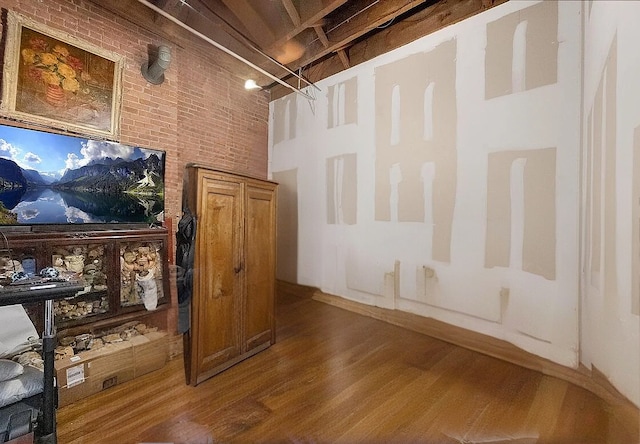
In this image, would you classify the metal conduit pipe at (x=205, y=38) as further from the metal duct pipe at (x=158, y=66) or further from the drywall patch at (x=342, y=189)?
the drywall patch at (x=342, y=189)

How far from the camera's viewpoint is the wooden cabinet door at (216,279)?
76.5 inches

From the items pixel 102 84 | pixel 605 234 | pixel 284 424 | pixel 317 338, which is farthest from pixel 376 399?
pixel 102 84

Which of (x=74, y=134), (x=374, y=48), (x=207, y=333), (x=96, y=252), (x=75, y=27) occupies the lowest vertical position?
(x=207, y=333)

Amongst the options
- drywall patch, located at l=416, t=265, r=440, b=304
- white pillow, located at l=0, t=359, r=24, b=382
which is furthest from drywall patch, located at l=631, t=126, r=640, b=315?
white pillow, located at l=0, t=359, r=24, b=382

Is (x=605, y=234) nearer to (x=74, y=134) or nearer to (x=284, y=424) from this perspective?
(x=284, y=424)

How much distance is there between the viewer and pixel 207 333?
6.61 feet

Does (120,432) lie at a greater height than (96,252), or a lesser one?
lesser

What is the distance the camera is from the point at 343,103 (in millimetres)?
3234

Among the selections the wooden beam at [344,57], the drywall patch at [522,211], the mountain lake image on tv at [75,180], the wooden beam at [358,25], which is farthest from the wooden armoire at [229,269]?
the drywall patch at [522,211]

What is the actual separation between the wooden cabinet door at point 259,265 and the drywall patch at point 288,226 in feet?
3.79

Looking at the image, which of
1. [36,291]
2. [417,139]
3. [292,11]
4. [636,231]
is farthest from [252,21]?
[636,231]

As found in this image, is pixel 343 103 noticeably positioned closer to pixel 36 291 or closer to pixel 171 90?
pixel 171 90

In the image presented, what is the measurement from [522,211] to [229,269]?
8.00ft

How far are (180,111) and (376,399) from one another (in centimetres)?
284
